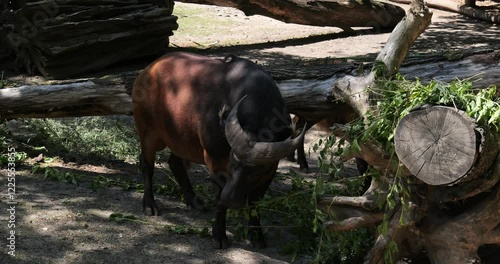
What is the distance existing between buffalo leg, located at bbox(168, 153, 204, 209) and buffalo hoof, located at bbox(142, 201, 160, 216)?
36 centimetres

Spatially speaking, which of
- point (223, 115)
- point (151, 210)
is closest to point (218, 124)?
point (223, 115)

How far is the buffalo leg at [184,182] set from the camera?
23.9 ft

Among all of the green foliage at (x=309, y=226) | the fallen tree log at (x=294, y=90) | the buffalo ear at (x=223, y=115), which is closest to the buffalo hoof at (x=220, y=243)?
the green foliage at (x=309, y=226)

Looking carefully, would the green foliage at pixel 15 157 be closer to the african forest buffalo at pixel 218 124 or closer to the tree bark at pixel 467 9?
the african forest buffalo at pixel 218 124

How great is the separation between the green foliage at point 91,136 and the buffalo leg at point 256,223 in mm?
2654

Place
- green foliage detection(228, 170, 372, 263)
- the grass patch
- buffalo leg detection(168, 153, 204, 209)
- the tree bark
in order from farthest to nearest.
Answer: the tree bark → the grass patch → buffalo leg detection(168, 153, 204, 209) → green foliage detection(228, 170, 372, 263)

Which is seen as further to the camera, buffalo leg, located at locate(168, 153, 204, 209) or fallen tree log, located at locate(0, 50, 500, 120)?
buffalo leg, located at locate(168, 153, 204, 209)

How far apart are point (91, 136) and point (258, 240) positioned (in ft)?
10.7

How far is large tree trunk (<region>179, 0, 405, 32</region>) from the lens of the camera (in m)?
14.6

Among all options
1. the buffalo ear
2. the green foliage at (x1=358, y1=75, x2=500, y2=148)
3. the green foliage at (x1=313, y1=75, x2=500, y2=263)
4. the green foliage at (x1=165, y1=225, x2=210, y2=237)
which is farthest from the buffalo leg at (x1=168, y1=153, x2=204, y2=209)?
the green foliage at (x1=358, y1=75, x2=500, y2=148)

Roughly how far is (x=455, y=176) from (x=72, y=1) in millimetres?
8599

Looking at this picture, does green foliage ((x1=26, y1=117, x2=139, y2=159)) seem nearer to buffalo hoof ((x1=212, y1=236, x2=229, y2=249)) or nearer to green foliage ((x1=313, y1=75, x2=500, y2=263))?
buffalo hoof ((x1=212, y1=236, x2=229, y2=249))

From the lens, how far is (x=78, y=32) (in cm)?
1184

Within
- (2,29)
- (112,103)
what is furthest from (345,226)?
(2,29)
